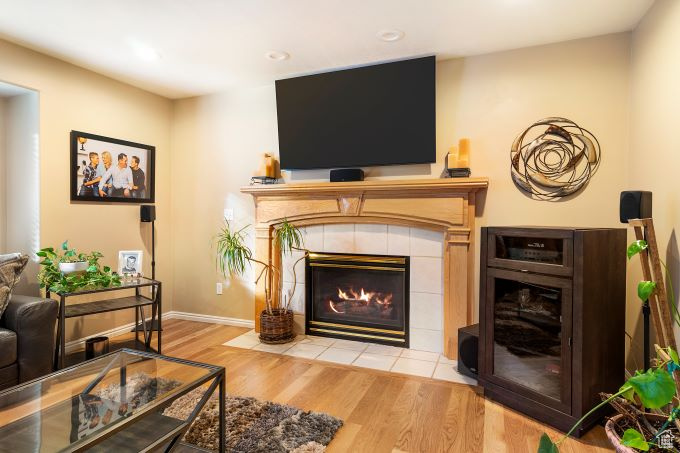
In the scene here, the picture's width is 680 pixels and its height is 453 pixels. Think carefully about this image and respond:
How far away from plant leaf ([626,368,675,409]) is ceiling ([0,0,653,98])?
215 centimetres

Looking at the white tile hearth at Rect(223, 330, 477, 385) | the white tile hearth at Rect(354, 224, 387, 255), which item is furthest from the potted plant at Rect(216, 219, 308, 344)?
the white tile hearth at Rect(354, 224, 387, 255)

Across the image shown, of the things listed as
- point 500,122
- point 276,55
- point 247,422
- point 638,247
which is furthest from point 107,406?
point 500,122

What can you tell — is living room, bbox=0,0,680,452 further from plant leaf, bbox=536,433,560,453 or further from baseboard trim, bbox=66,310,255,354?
plant leaf, bbox=536,433,560,453

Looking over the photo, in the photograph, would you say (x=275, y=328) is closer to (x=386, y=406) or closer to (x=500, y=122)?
(x=386, y=406)

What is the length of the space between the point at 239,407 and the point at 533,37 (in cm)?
319

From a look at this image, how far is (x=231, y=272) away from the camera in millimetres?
3953

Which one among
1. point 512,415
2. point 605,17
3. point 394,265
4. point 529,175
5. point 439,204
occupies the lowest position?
point 512,415

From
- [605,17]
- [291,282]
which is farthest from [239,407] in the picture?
[605,17]

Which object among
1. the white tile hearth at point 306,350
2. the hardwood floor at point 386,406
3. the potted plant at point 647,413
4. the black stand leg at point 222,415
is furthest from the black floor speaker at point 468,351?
the black stand leg at point 222,415

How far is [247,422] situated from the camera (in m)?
2.05

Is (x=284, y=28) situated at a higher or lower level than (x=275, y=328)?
higher

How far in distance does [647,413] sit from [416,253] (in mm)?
1914

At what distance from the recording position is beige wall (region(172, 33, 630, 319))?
2.68 meters

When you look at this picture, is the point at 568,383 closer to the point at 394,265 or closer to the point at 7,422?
the point at 394,265
